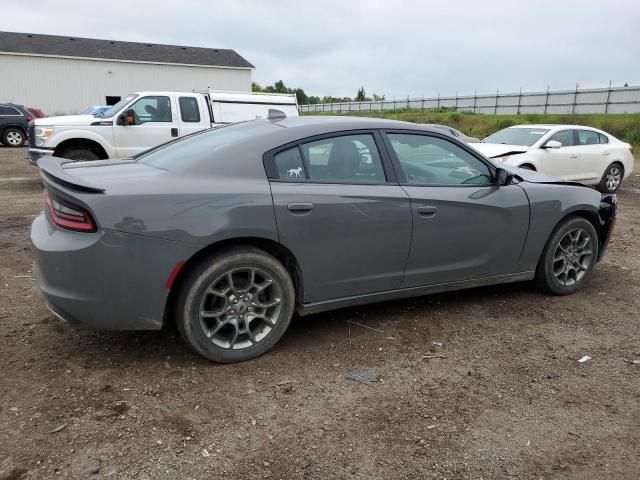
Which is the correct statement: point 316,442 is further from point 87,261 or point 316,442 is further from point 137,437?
point 87,261

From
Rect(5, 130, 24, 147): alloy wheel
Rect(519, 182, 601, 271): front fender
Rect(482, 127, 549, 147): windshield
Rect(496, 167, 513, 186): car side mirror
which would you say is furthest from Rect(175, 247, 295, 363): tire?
Rect(5, 130, 24, 147): alloy wheel

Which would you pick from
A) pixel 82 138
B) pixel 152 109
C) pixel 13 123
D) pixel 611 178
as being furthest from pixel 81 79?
pixel 611 178

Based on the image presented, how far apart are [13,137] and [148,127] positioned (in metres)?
12.8

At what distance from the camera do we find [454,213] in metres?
3.85

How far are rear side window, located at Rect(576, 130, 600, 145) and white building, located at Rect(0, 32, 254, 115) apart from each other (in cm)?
3300

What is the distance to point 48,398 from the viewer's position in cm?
285

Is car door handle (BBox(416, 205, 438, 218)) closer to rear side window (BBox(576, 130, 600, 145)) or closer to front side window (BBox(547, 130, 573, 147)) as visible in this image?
front side window (BBox(547, 130, 573, 147))

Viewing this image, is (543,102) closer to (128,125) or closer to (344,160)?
(128,125)

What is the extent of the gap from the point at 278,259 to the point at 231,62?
132 feet

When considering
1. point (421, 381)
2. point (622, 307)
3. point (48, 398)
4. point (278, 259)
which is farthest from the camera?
point (622, 307)

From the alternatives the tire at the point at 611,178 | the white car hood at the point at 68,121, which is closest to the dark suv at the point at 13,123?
the white car hood at the point at 68,121

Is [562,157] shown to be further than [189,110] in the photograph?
No

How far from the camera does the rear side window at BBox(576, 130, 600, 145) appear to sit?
10750mm

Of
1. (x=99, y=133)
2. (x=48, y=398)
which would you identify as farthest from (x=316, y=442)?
(x=99, y=133)
